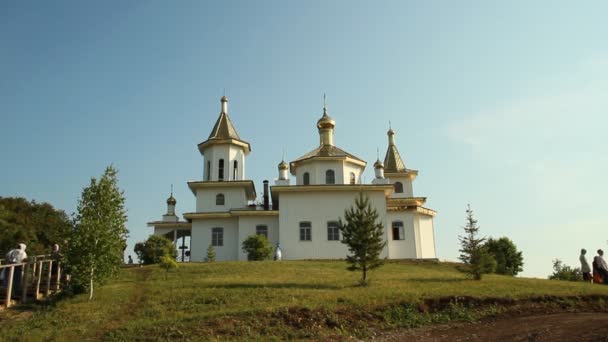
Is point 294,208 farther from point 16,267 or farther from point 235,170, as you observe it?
point 16,267

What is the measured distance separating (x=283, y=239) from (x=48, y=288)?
15242 millimetres

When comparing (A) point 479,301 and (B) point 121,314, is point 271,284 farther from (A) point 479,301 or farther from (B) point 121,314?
(A) point 479,301

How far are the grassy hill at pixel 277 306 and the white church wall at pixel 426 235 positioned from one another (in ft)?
49.3

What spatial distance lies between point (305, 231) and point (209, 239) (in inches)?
249

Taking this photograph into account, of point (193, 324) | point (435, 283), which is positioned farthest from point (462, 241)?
point (193, 324)

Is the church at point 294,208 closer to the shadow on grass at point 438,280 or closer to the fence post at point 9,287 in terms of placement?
the shadow on grass at point 438,280

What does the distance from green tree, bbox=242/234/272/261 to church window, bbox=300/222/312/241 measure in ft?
8.44

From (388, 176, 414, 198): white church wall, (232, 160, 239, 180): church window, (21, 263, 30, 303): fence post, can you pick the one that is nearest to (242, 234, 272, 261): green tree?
(232, 160, 239, 180): church window

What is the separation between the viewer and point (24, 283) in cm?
1478

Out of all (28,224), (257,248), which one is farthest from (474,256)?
(28,224)

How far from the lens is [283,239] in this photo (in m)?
29.7

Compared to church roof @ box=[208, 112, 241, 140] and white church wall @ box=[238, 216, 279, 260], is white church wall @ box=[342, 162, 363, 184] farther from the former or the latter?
church roof @ box=[208, 112, 241, 140]

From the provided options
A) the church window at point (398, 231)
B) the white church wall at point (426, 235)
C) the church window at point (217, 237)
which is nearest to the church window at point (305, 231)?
the church window at point (217, 237)

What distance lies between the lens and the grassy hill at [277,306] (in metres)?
12.1
